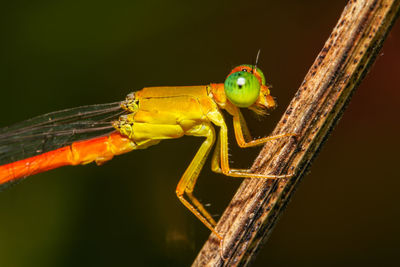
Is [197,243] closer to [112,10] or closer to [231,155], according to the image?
[231,155]

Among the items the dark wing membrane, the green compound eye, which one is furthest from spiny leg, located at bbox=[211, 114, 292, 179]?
the dark wing membrane

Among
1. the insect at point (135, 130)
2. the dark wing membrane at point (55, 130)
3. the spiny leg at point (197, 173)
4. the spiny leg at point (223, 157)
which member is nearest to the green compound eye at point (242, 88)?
the insect at point (135, 130)

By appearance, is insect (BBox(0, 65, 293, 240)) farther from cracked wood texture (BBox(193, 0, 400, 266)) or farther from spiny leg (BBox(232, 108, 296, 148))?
cracked wood texture (BBox(193, 0, 400, 266))

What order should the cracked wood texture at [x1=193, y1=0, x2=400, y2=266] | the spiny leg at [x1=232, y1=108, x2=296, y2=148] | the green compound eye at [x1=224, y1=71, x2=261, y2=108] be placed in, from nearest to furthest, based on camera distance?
the cracked wood texture at [x1=193, y1=0, x2=400, y2=266], the green compound eye at [x1=224, y1=71, x2=261, y2=108], the spiny leg at [x1=232, y1=108, x2=296, y2=148]

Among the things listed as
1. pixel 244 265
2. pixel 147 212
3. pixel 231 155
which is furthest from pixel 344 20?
pixel 147 212

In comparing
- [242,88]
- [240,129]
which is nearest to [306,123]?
[242,88]

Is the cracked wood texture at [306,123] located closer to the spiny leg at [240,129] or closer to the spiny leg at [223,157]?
the spiny leg at [223,157]
